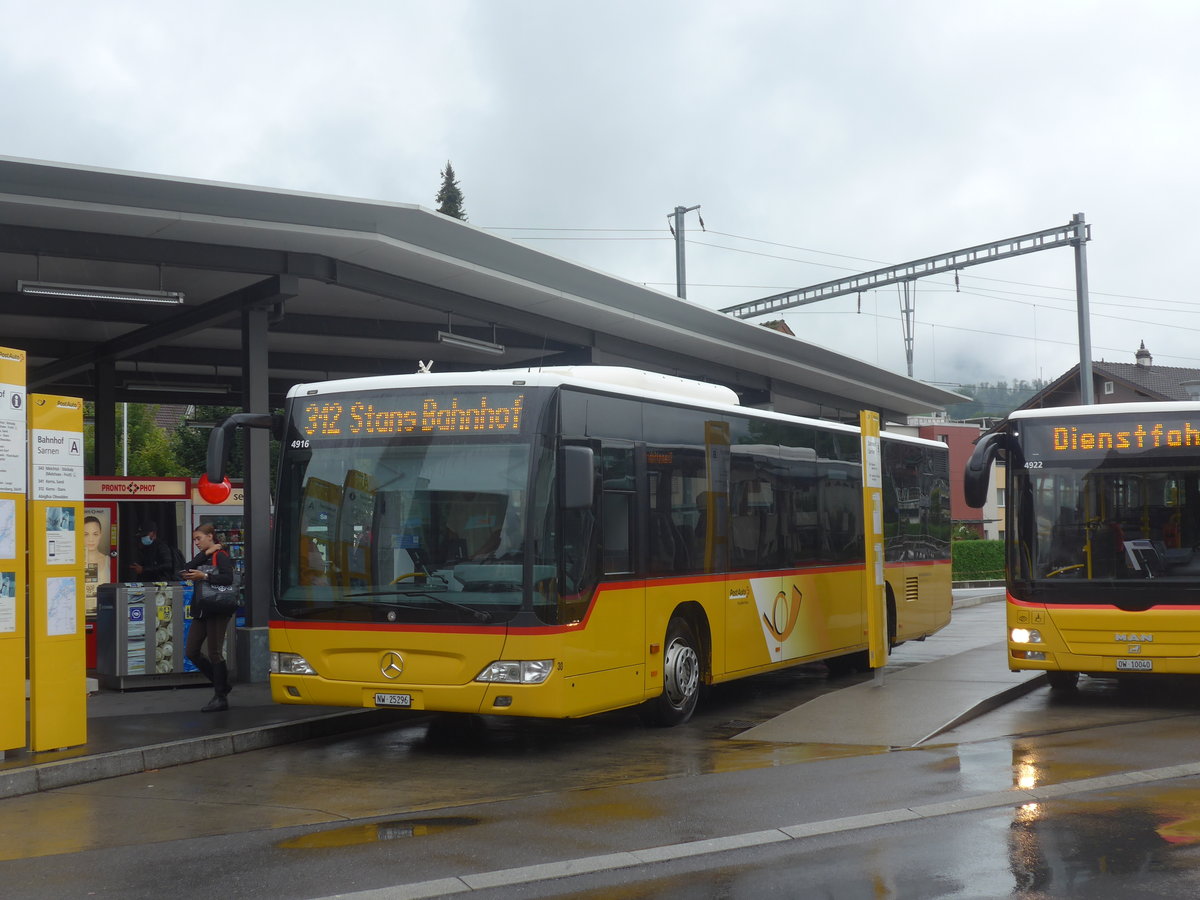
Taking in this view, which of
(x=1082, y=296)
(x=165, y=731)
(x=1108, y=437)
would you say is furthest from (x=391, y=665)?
(x=1082, y=296)

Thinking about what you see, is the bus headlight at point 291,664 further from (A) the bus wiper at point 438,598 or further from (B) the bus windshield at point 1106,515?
(B) the bus windshield at point 1106,515

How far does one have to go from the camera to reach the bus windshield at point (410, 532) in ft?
33.0

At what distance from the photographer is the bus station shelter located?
13.5 meters

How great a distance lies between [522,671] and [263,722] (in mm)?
3015

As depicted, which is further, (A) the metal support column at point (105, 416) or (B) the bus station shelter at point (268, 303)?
(A) the metal support column at point (105, 416)

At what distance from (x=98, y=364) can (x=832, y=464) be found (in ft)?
37.1

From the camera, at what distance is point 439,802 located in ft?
28.3

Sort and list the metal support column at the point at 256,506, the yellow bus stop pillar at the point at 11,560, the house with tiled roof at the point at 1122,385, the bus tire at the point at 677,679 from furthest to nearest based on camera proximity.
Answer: the house with tiled roof at the point at 1122,385 → the metal support column at the point at 256,506 → the bus tire at the point at 677,679 → the yellow bus stop pillar at the point at 11,560

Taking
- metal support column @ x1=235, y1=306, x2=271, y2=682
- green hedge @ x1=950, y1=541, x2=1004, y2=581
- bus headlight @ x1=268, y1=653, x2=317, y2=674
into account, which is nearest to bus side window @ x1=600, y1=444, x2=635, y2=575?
bus headlight @ x1=268, y1=653, x2=317, y2=674

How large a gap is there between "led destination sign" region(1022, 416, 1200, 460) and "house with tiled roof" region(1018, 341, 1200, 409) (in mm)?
57470

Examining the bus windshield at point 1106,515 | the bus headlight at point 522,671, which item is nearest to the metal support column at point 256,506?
the bus headlight at point 522,671

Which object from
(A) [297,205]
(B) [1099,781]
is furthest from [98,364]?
(B) [1099,781]

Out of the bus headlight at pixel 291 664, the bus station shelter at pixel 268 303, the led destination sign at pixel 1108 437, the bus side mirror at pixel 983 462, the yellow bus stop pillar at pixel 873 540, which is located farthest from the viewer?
the yellow bus stop pillar at pixel 873 540

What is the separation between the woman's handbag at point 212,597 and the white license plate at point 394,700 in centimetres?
272
